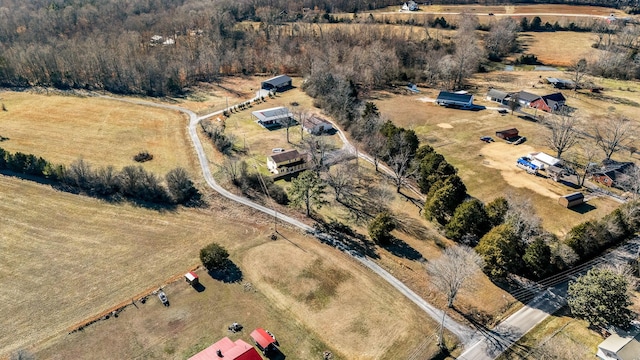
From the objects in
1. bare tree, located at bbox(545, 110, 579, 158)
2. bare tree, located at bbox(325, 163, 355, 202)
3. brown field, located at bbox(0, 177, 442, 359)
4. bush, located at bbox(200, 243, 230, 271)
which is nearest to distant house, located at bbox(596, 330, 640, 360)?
brown field, located at bbox(0, 177, 442, 359)

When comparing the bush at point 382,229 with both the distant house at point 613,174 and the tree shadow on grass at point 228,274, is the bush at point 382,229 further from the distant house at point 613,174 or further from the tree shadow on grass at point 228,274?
the distant house at point 613,174

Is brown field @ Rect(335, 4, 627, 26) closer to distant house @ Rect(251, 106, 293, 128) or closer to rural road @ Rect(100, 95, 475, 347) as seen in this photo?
distant house @ Rect(251, 106, 293, 128)

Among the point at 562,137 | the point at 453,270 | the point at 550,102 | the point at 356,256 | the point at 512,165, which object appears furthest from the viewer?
the point at 550,102

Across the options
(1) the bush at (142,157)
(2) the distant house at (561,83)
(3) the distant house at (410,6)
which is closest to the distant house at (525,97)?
(2) the distant house at (561,83)

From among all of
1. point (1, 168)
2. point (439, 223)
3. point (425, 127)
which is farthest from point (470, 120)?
point (1, 168)

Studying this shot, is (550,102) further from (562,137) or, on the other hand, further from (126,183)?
(126,183)

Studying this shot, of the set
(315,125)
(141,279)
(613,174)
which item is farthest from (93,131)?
Result: (613,174)

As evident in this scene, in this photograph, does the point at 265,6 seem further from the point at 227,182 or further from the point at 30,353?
the point at 30,353
